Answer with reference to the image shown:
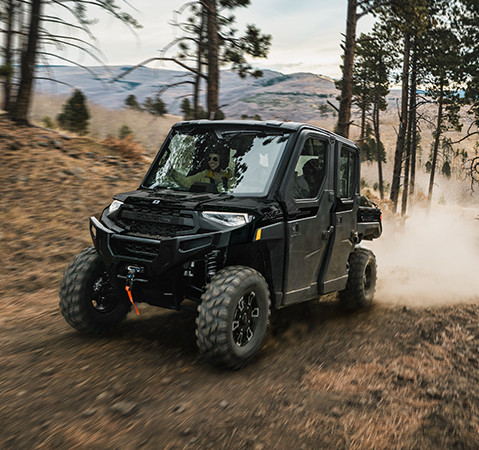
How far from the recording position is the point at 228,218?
14.6 ft

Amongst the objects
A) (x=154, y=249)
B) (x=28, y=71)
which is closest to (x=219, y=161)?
(x=154, y=249)

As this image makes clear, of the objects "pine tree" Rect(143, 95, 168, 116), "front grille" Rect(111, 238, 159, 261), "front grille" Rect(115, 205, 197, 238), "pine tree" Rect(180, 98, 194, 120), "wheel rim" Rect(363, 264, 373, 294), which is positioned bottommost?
"wheel rim" Rect(363, 264, 373, 294)

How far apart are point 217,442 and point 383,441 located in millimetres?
1083

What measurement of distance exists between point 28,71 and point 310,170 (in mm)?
10834

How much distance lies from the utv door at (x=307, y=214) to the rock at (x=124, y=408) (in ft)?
6.41

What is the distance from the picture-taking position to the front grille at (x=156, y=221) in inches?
175

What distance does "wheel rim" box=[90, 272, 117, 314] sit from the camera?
202 inches

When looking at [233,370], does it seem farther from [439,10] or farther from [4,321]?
[439,10]

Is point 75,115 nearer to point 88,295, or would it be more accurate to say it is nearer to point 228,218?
point 88,295

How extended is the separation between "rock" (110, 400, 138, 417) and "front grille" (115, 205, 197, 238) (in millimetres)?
1477

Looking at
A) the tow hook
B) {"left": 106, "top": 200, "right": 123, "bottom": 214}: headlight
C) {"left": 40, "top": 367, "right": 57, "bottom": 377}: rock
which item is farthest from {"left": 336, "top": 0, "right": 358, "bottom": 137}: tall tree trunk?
{"left": 40, "top": 367, "right": 57, "bottom": 377}: rock

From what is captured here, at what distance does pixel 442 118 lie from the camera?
4262cm

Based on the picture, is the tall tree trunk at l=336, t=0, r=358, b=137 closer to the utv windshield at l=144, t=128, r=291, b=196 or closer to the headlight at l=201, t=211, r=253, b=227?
the utv windshield at l=144, t=128, r=291, b=196

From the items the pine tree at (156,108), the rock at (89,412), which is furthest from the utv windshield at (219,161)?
the pine tree at (156,108)
